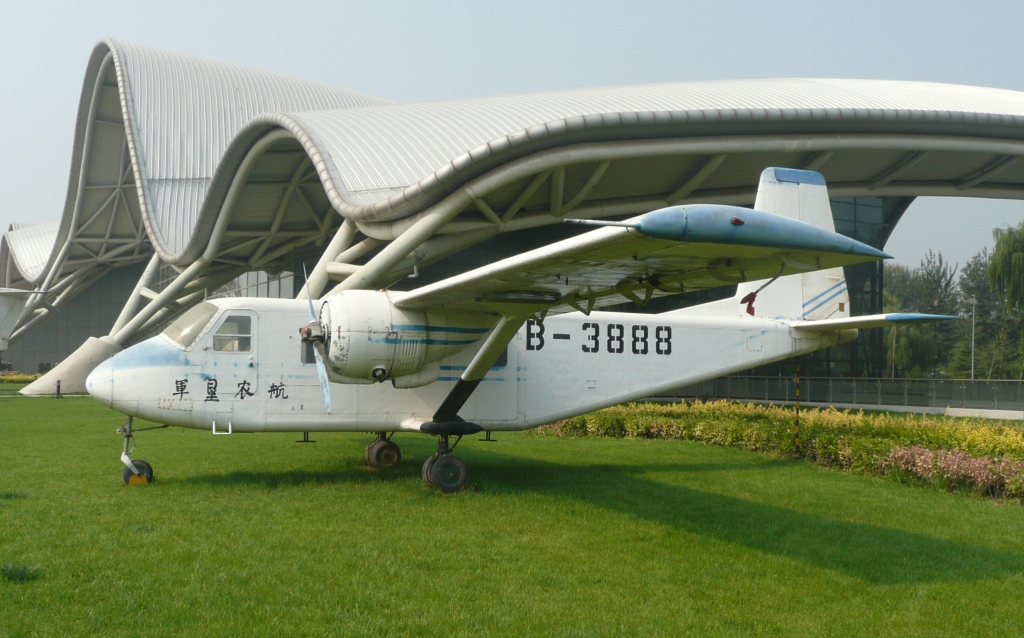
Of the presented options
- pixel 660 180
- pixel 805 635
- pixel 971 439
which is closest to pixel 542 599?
pixel 805 635

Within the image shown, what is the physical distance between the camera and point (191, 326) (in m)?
11.7

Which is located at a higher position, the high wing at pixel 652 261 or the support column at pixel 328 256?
the support column at pixel 328 256

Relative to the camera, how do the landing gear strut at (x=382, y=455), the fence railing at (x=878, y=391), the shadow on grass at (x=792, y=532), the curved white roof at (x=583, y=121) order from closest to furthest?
the shadow on grass at (x=792, y=532), the landing gear strut at (x=382, y=455), the curved white roof at (x=583, y=121), the fence railing at (x=878, y=391)

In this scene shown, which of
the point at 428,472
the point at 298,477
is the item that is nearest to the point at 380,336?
the point at 428,472

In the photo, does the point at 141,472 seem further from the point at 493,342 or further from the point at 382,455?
the point at 493,342

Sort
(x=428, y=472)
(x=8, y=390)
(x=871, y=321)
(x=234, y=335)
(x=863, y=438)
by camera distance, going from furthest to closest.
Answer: (x=8, y=390) < (x=863, y=438) < (x=871, y=321) < (x=234, y=335) < (x=428, y=472)

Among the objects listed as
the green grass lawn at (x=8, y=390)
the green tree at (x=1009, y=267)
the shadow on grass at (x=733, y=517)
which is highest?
the green tree at (x=1009, y=267)

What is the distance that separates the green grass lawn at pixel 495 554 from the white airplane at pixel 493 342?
3.52 ft

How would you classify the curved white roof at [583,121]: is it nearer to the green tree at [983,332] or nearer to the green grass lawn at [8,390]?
the green grass lawn at [8,390]

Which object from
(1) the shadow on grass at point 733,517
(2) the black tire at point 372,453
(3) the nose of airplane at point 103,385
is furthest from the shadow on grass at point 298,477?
(3) the nose of airplane at point 103,385

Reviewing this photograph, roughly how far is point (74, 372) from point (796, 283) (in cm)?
3803

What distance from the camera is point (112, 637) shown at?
5.29m

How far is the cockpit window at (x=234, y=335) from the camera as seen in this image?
11617 mm

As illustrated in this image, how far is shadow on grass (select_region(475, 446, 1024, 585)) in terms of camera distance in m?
7.77
